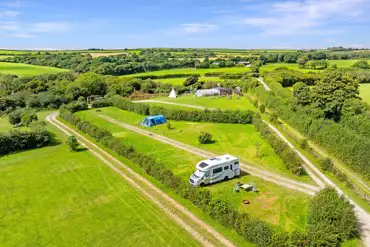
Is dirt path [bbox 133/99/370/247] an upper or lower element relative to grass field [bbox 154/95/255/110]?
upper

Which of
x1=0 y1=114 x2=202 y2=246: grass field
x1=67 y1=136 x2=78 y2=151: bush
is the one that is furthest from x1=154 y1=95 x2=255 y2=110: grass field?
x1=0 y1=114 x2=202 y2=246: grass field

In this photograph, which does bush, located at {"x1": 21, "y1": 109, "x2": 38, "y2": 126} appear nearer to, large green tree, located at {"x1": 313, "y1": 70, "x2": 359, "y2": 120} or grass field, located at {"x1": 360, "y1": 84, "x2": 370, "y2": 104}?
large green tree, located at {"x1": 313, "y1": 70, "x2": 359, "y2": 120}

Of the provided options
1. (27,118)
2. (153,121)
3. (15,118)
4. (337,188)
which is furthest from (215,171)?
(15,118)

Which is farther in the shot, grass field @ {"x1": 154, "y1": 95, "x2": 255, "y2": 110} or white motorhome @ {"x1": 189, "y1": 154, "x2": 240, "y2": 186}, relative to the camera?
grass field @ {"x1": 154, "y1": 95, "x2": 255, "y2": 110}

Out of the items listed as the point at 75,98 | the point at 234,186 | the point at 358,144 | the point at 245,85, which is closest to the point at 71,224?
the point at 234,186

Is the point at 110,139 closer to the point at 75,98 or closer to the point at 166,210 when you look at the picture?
the point at 166,210

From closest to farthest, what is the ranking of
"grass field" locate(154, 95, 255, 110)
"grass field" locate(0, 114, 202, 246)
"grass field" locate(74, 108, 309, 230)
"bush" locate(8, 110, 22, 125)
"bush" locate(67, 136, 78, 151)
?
"grass field" locate(0, 114, 202, 246)
"grass field" locate(74, 108, 309, 230)
"bush" locate(67, 136, 78, 151)
"bush" locate(8, 110, 22, 125)
"grass field" locate(154, 95, 255, 110)

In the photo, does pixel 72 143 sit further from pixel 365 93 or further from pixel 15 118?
pixel 365 93

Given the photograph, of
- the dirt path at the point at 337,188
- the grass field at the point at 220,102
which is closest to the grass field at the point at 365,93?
the grass field at the point at 220,102
